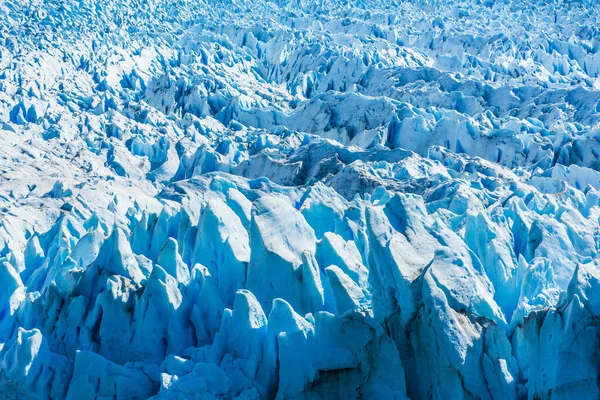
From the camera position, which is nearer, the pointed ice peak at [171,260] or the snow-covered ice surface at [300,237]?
the snow-covered ice surface at [300,237]

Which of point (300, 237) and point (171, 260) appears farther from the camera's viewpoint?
point (300, 237)

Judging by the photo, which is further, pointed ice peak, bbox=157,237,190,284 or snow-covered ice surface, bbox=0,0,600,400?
pointed ice peak, bbox=157,237,190,284

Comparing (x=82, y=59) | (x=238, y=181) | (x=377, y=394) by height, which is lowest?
(x=82, y=59)

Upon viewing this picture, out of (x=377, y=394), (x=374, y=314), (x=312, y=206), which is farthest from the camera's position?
(x=312, y=206)

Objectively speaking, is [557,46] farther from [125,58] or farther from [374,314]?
[374,314]

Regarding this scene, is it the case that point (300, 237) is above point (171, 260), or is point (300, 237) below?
above

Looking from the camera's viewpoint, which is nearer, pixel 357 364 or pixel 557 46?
pixel 357 364

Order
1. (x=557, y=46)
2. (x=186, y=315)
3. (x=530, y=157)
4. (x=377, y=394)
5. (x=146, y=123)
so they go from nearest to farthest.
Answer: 1. (x=377, y=394)
2. (x=186, y=315)
3. (x=530, y=157)
4. (x=146, y=123)
5. (x=557, y=46)

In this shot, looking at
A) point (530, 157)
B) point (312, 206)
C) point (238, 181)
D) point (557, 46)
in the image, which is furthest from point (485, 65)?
point (312, 206)
